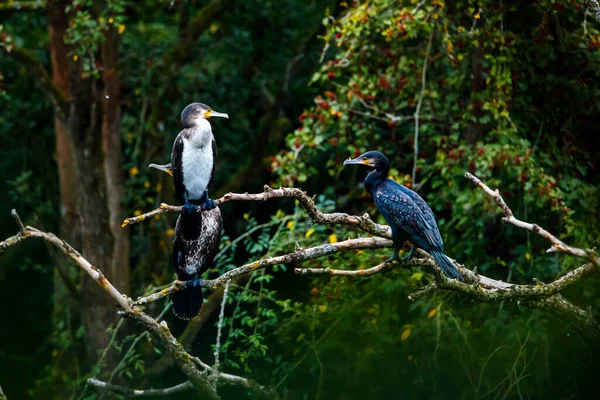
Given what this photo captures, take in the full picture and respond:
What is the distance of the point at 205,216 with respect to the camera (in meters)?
4.89

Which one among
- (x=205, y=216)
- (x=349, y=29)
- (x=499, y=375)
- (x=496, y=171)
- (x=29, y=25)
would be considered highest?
(x=29, y=25)

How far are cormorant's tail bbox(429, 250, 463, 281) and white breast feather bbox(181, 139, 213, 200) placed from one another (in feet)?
3.66

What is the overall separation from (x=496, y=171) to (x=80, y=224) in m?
3.88

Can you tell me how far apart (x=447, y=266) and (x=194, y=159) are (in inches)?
49.5

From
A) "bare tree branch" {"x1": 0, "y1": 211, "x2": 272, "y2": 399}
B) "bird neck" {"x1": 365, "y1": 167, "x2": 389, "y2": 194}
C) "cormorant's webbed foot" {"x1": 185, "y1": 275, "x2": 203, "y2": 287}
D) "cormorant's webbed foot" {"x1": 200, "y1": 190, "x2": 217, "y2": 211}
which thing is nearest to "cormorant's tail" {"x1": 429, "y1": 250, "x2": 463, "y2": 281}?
"bird neck" {"x1": 365, "y1": 167, "x2": 389, "y2": 194}

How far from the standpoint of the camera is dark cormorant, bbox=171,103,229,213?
4.50m

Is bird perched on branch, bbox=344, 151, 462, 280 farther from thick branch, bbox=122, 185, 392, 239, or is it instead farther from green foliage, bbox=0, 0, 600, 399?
green foliage, bbox=0, 0, 600, 399

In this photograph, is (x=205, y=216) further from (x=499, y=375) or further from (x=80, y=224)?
(x=80, y=224)

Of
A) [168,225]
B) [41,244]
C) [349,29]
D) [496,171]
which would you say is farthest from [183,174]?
[41,244]

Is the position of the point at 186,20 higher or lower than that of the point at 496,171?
higher

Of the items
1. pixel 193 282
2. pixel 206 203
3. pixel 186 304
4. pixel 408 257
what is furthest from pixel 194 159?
pixel 408 257

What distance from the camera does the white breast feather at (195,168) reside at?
14.7 feet

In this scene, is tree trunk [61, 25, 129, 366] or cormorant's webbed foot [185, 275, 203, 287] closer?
cormorant's webbed foot [185, 275, 203, 287]

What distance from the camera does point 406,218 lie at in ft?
14.9
